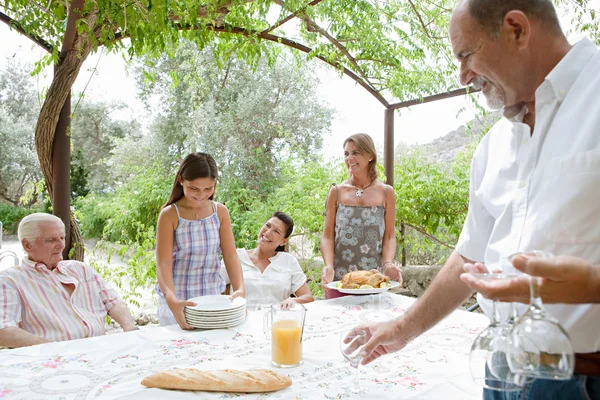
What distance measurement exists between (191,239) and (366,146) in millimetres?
1337

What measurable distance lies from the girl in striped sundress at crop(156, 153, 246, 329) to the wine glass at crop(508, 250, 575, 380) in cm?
183

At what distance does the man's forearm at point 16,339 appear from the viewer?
76.6 inches

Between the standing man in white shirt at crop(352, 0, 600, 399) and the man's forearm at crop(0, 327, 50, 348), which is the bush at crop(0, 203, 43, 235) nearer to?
the man's forearm at crop(0, 327, 50, 348)

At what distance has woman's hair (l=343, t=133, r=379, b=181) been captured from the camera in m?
3.16

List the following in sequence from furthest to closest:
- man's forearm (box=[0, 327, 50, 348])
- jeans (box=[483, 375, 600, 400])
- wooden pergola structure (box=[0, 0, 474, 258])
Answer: wooden pergola structure (box=[0, 0, 474, 258])
man's forearm (box=[0, 327, 50, 348])
jeans (box=[483, 375, 600, 400])

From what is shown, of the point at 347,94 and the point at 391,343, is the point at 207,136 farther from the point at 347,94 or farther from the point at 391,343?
the point at 391,343

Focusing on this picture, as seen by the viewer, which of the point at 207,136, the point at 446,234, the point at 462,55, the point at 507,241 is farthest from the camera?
the point at 207,136

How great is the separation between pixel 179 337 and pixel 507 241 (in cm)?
136

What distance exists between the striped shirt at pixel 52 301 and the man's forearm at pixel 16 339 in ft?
0.14

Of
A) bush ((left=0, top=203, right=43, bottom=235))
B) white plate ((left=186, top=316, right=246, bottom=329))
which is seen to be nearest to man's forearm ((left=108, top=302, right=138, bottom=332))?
white plate ((left=186, top=316, right=246, bottom=329))

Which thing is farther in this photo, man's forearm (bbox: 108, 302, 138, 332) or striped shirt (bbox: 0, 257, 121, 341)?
man's forearm (bbox: 108, 302, 138, 332)

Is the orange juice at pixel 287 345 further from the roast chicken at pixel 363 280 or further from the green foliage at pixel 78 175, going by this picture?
the green foliage at pixel 78 175

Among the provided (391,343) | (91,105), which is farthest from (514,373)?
(91,105)

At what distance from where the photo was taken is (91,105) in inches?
431
